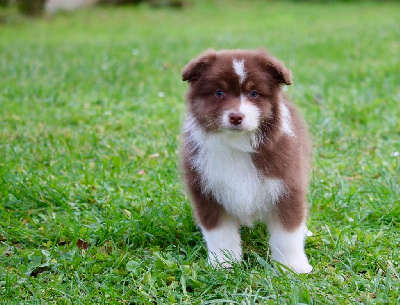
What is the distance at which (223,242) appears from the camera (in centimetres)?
378

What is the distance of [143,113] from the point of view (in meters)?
7.12

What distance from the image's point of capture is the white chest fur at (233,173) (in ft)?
11.7

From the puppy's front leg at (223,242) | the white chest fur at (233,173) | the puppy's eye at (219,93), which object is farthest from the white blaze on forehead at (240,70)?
the puppy's front leg at (223,242)

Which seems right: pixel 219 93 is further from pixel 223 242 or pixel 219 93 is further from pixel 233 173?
pixel 223 242

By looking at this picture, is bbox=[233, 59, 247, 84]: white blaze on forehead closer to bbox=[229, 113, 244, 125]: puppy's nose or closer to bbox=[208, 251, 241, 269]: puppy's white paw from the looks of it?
bbox=[229, 113, 244, 125]: puppy's nose

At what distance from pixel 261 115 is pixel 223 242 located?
870mm

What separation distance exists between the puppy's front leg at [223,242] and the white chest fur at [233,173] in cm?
18

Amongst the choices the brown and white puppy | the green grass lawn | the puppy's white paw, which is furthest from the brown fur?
the green grass lawn

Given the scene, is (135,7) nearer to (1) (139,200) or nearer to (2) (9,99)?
(2) (9,99)

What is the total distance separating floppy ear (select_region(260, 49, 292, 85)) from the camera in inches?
138

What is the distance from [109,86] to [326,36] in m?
5.87

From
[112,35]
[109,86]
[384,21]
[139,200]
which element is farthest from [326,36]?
[139,200]

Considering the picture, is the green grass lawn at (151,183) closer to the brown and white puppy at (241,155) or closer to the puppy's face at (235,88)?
the brown and white puppy at (241,155)

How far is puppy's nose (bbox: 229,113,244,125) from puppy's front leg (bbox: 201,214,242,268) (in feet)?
2.29
